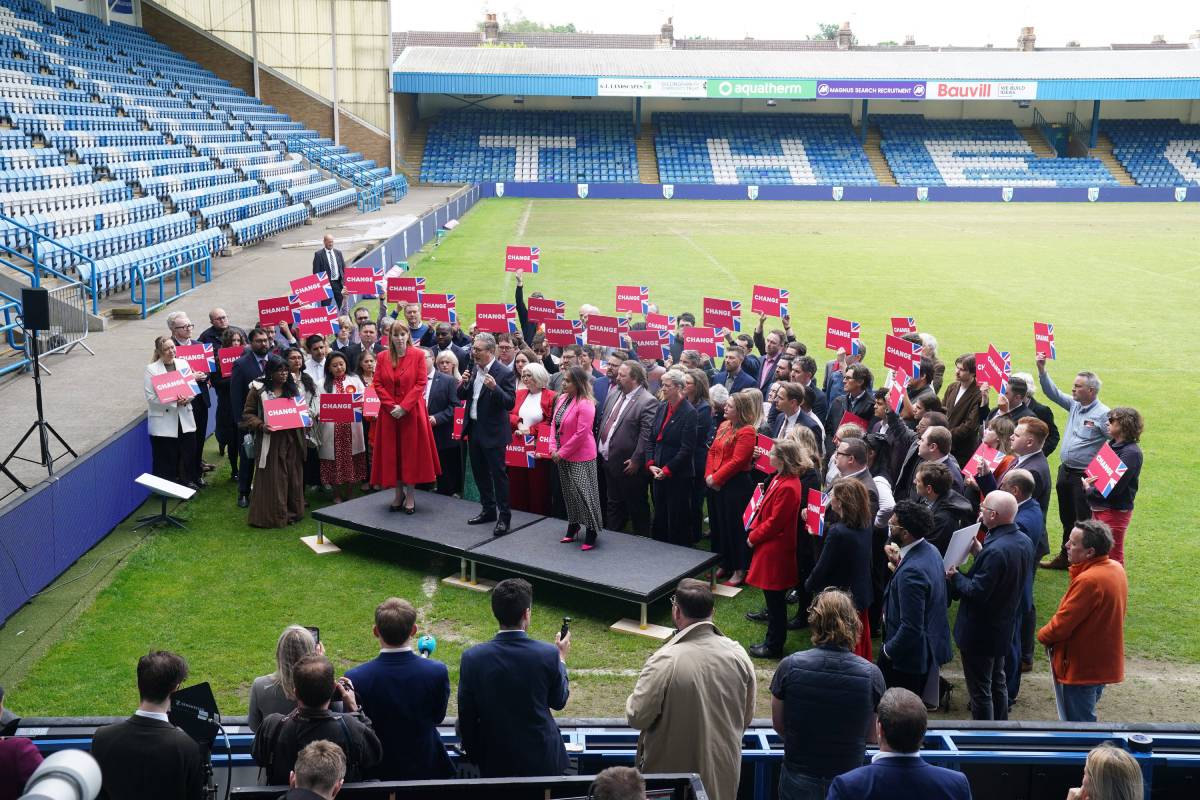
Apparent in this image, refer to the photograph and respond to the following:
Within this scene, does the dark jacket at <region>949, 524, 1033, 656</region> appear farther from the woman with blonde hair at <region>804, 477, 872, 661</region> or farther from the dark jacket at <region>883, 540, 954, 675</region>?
the woman with blonde hair at <region>804, 477, 872, 661</region>

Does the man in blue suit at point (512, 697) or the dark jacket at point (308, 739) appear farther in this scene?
the man in blue suit at point (512, 697)

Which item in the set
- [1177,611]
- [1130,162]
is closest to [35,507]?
[1177,611]

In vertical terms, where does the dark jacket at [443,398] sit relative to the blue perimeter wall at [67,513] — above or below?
above

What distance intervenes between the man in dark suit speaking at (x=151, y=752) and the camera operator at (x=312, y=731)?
0.30 m

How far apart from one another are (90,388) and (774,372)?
9.10 m

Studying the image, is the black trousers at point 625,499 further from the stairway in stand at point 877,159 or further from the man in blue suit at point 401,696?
the stairway in stand at point 877,159

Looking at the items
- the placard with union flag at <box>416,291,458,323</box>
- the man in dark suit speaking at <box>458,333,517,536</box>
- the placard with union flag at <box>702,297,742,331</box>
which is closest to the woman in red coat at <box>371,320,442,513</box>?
the man in dark suit speaking at <box>458,333,517,536</box>

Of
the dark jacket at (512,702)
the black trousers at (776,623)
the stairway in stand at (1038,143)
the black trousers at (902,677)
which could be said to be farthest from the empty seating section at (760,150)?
the dark jacket at (512,702)

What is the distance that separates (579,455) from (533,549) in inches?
36.5

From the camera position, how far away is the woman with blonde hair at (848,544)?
7.06 m

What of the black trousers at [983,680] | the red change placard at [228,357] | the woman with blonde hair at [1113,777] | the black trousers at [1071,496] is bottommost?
the black trousers at [983,680]

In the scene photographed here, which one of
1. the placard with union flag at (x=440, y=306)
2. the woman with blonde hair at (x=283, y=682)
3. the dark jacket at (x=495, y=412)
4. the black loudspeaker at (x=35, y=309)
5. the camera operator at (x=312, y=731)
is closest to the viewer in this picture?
A: the camera operator at (x=312, y=731)

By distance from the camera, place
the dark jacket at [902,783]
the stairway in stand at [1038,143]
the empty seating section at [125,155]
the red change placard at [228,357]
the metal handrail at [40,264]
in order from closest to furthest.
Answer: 1. the dark jacket at [902,783]
2. the red change placard at [228,357]
3. the metal handrail at [40,264]
4. the empty seating section at [125,155]
5. the stairway in stand at [1038,143]

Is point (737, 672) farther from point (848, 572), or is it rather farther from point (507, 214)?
point (507, 214)
